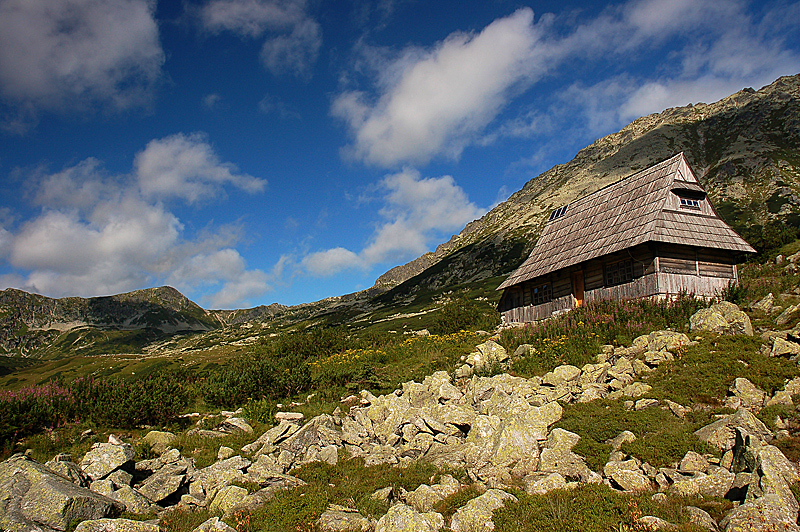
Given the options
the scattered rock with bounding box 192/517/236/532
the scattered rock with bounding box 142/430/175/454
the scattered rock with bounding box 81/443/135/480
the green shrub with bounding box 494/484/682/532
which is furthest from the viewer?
the scattered rock with bounding box 142/430/175/454

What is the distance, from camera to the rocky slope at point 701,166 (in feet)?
354

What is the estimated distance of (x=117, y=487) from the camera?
13.5 m

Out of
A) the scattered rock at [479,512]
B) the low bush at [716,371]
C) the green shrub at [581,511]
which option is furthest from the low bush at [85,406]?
the low bush at [716,371]

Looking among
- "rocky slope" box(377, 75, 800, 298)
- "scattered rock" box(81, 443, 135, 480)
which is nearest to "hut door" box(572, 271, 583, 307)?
"scattered rock" box(81, 443, 135, 480)

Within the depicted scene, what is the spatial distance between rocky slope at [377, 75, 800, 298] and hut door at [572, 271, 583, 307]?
7398 cm

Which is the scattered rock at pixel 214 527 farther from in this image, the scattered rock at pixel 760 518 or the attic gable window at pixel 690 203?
the attic gable window at pixel 690 203

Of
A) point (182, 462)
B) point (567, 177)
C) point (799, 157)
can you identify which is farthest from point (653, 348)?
point (567, 177)

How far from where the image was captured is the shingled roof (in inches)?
1065

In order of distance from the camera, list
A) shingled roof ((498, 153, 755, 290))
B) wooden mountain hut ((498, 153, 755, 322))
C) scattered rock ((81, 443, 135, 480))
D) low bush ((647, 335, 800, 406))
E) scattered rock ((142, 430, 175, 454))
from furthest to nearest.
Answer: shingled roof ((498, 153, 755, 290))
wooden mountain hut ((498, 153, 755, 322))
scattered rock ((142, 430, 175, 454))
low bush ((647, 335, 800, 406))
scattered rock ((81, 443, 135, 480))

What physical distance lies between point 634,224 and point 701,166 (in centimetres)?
13348

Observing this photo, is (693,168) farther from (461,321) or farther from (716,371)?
(716,371)

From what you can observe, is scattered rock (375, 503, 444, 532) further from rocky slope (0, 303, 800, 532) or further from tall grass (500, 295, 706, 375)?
tall grass (500, 295, 706, 375)

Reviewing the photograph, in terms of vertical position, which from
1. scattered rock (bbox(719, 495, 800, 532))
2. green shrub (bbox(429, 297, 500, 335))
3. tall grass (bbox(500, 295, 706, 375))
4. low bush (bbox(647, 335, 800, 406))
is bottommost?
Result: scattered rock (bbox(719, 495, 800, 532))

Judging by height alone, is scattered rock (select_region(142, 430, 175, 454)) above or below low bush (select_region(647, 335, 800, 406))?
below
